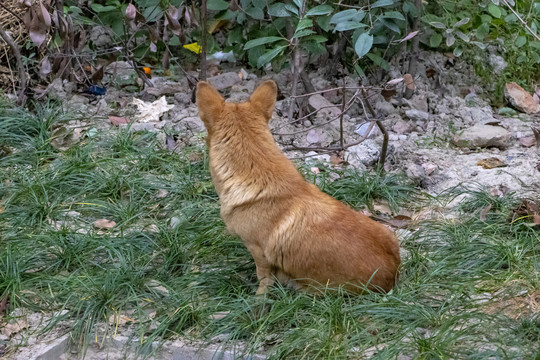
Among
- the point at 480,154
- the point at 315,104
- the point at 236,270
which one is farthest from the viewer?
the point at 315,104

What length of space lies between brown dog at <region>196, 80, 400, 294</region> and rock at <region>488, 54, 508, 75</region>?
3.80 meters

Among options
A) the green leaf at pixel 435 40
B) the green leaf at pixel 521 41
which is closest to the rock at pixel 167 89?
the green leaf at pixel 435 40

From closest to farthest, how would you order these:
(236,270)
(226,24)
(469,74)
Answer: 1. (236,270)
2. (469,74)
3. (226,24)

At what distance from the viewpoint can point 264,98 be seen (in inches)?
153

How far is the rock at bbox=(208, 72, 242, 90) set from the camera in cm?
683

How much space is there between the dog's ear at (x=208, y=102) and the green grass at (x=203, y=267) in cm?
97

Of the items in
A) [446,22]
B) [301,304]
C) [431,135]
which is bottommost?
[431,135]

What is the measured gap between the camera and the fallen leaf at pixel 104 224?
471cm

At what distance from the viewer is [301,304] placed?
3.65 meters

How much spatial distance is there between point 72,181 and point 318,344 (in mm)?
2680

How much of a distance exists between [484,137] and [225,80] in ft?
8.50

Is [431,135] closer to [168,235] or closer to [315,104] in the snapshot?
[315,104]

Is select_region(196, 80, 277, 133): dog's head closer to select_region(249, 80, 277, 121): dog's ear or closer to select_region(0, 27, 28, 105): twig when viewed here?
select_region(249, 80, 277, 121): dog's ear

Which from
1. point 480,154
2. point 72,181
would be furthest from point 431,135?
point 72,181
